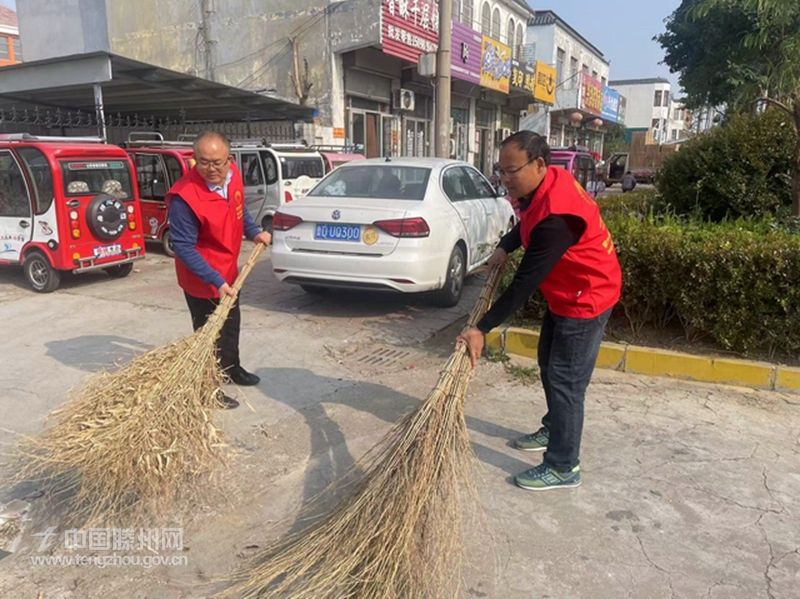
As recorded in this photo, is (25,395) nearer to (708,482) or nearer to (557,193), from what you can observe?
(557,193)

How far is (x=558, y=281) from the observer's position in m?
2.74

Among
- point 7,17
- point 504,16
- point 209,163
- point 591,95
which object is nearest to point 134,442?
point 209,163

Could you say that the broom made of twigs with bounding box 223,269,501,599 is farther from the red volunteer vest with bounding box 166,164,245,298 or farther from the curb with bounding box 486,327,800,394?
the curb with bounding box 486,327,800,394

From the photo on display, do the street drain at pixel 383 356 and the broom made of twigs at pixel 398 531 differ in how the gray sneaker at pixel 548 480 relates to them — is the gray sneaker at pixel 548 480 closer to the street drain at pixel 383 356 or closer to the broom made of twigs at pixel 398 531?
the broom made of twigs at pixel 398 531

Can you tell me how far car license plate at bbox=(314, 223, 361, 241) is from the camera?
5.42 m

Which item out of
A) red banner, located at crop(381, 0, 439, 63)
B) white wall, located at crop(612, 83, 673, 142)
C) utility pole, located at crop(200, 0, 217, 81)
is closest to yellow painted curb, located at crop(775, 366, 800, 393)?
red banner, located at crop(381, 0, 439, 63)

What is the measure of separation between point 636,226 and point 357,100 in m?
12.1

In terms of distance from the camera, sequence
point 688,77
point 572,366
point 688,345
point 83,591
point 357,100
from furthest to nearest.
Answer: point 688,77, point 357,100, point 688,345, point 572,366, point 83,591

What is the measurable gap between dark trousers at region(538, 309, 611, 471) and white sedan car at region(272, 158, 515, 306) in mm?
2627

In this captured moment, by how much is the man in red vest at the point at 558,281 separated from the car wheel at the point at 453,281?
9.14 ft

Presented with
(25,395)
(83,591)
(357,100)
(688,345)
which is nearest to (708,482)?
(688,345)

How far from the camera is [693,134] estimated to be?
21.8ft

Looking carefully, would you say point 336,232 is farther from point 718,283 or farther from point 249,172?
point 249,172

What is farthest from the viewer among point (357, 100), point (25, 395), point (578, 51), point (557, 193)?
point (578, 51)
